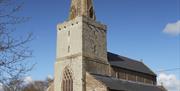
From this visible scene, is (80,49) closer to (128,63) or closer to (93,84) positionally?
(93,84)

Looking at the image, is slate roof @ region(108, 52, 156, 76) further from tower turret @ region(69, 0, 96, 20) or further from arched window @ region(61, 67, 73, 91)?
tower turret @ region(69, 0, 96, 20)

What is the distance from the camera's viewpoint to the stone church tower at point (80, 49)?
38219mm

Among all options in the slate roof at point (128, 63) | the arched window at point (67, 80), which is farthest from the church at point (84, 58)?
the slate roof at point (128, 63)

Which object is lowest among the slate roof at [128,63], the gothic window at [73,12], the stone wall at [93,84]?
the stone wall at [93,84]

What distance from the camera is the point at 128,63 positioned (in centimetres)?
5028

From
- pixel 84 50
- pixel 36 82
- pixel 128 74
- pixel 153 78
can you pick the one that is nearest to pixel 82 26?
pixel 84 50

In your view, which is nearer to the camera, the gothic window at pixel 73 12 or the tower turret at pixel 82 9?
the tower turret at pixel 82 9

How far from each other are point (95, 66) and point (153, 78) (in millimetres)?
18916

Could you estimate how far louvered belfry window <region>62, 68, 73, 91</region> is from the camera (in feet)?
128

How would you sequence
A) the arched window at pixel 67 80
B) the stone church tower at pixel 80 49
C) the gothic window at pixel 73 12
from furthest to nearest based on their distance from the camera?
the gothic window at pixel 73 12 < the arched window at pixel 67 80 < the stone church tower at pixel 80 49

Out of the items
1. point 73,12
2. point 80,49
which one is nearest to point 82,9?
point 73,12

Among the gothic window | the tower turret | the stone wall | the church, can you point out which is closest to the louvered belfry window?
the church

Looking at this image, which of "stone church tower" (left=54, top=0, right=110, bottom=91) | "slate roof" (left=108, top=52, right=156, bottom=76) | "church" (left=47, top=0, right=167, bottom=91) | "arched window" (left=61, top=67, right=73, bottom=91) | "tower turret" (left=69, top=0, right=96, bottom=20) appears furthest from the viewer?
"slate roof" (left=108, top=52, right=156, bottom=76)

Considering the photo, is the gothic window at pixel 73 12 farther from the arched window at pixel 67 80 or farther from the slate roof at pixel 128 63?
the slate roof at pixel 128 63
